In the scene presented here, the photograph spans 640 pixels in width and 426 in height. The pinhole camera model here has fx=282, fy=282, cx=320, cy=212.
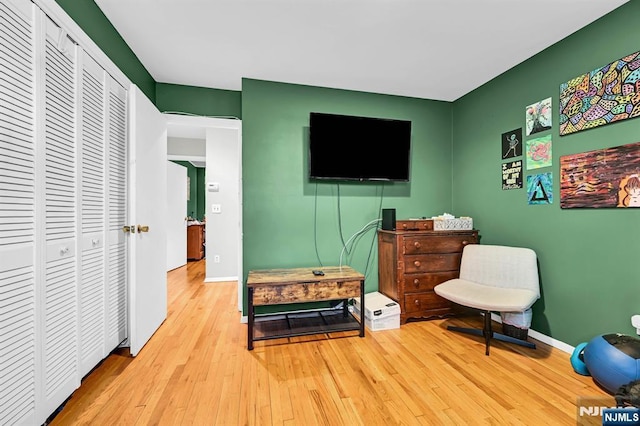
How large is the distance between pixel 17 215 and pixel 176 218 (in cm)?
452

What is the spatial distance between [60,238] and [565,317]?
3.48 m

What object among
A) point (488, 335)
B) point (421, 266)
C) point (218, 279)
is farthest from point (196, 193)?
point (488, 335)

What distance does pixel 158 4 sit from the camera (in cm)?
188

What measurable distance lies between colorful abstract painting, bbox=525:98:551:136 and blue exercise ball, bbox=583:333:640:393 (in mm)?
1625

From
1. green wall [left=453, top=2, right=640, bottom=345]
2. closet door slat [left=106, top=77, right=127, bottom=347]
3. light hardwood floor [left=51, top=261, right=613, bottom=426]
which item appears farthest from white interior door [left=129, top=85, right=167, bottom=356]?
green wall [left=453, top=2, right=640, bottom=345]

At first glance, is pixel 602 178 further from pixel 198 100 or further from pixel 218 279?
pixel 218 279

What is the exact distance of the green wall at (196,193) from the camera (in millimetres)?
7492

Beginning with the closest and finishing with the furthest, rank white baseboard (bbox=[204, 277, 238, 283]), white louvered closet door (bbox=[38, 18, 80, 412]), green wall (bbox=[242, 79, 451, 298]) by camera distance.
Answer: white louvered closet door (bbox=[38, 18, 80, 412])
green wall (bbox=[242, 79, 451, 298])
white baseboard (bbox=[204, 277, 238, 283])

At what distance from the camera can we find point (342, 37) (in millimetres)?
2223

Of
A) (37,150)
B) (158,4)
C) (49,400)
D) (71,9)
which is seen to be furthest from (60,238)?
(158,4)

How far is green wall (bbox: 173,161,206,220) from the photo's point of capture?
24.6 ft

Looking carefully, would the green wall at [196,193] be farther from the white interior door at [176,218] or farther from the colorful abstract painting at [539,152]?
the colorful abstract painting at [539,152]

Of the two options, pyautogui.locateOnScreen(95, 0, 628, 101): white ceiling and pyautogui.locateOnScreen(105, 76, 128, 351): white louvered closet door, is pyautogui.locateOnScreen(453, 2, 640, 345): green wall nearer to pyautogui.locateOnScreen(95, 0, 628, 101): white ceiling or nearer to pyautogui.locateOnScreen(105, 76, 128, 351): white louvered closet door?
pyautogui.locateOnScreen(95, 0, 628, 101): white ceiling

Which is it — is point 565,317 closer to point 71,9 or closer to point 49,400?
point 49,400
